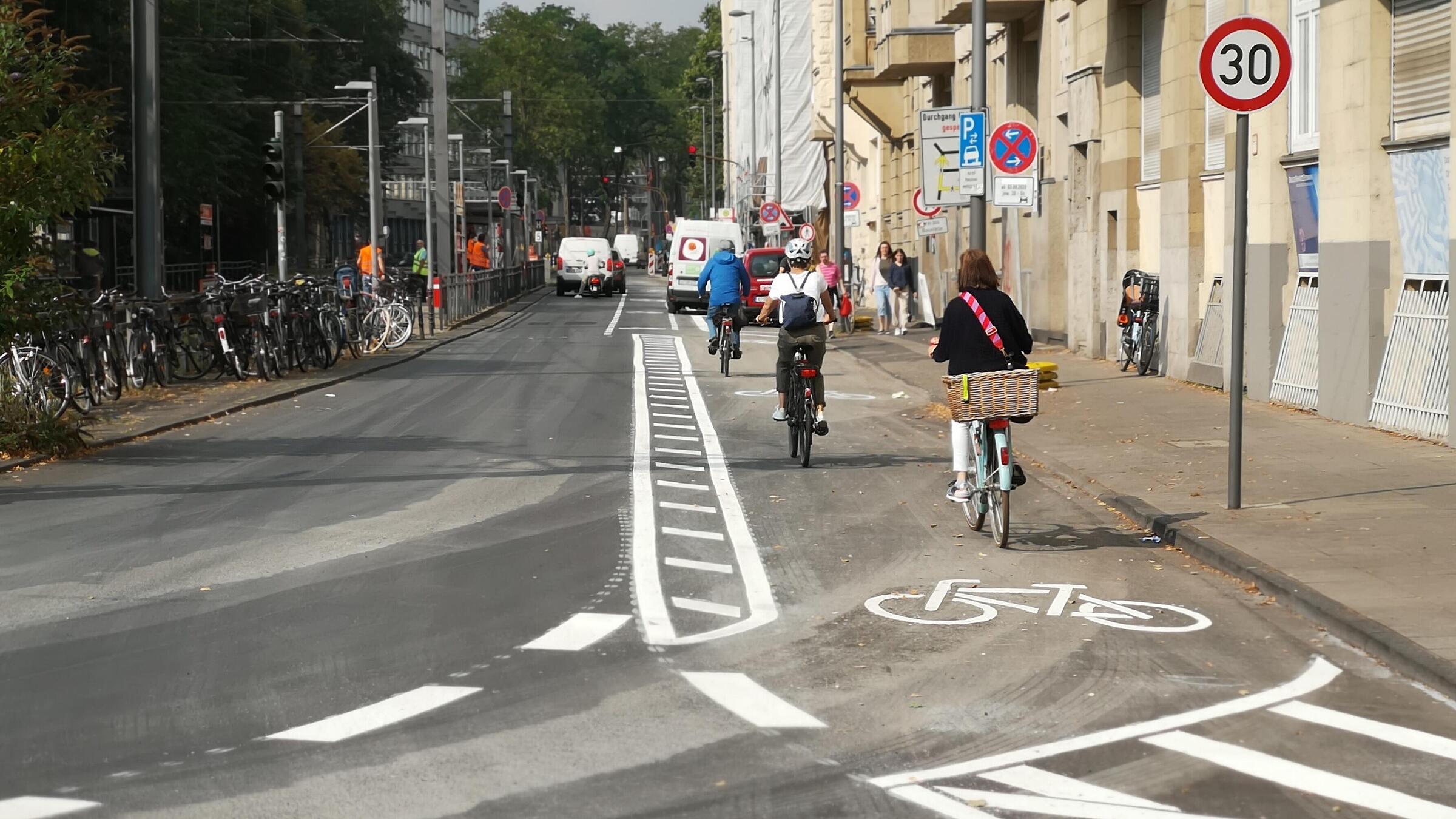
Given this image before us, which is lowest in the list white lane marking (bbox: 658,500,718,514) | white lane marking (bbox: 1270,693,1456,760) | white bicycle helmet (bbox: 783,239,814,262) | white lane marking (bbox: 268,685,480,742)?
white lane marking (bbox: 1270,693,1456,760)

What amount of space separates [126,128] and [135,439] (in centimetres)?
3093

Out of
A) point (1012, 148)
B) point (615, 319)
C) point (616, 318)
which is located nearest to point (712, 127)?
point (616, 318)

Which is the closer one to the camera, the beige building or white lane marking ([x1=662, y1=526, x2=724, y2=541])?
white lane marking ([x1=662, y1=526, x2=724, y2=541])

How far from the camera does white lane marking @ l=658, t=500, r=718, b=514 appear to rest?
11875 mm

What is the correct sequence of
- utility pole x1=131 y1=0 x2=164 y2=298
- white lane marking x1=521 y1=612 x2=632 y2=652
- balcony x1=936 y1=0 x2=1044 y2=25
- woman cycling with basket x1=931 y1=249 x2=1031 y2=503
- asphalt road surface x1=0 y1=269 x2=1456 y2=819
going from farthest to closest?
1. balcony x1=936 y1=0 x2=1044 y2=25
2. utility pole x1=131 y1=0 x2=164 y2=298
3. woman cycling with basket x1=931 y1=249 x2=1031 y2=503
4. white lane marking x1=521 y1=612 x2=632 y2=652
5. asphalt road surface x1=0 y1=269 x2=1456 y2=819

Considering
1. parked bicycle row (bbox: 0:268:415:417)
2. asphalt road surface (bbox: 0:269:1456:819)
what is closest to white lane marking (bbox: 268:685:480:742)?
asphalt road surface (bbox: 0:269:1456:819)

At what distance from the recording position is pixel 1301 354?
18328 mm

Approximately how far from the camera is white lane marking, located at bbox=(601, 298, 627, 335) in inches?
1529

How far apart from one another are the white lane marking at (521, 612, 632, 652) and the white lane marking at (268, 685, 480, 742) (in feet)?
2.58

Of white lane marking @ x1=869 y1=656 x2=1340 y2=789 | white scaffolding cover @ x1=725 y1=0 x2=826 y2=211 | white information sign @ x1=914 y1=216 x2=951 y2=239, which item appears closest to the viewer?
white lane marking @ x1=869 y1=656 x2=1340 y2=789

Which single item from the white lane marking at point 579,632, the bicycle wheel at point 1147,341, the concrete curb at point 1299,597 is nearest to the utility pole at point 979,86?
the bicycle wheel at point 1147,341

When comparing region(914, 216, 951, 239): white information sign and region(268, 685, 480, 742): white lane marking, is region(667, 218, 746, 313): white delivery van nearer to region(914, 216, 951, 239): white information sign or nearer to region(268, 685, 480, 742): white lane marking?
region(914, 216, 951, 239): white information sign

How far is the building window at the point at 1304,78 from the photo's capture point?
18.8m

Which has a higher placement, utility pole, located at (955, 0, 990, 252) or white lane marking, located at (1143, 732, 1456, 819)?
utility pole, located at (955, 0, 990, 252)
